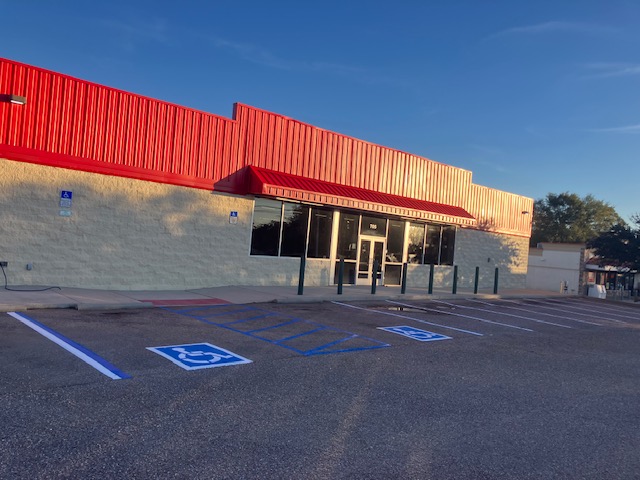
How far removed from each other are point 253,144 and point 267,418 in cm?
1249

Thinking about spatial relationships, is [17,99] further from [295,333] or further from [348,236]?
[348,236]

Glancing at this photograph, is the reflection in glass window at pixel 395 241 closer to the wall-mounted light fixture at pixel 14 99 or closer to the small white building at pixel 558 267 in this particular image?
the wall-mounted light fixture at pixel 14 99

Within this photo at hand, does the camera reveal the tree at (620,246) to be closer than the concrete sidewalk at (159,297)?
No

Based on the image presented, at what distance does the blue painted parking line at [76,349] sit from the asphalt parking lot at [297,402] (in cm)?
2

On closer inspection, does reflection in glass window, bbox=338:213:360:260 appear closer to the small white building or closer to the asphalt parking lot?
the asphalt parking lot

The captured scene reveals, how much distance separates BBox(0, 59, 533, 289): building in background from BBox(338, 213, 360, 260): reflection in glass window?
0.16ft

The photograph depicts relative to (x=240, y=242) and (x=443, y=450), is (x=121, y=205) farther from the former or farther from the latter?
(x=443, y=450)

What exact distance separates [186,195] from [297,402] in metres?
10.6

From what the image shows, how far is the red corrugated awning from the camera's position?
1552 cm

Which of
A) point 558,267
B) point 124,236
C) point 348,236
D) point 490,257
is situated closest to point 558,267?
point 558,267

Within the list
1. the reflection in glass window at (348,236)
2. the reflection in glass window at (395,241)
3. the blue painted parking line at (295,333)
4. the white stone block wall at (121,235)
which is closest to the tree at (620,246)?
the reflection in glass window at (395,241)

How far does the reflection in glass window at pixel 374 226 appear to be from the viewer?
1970 cm

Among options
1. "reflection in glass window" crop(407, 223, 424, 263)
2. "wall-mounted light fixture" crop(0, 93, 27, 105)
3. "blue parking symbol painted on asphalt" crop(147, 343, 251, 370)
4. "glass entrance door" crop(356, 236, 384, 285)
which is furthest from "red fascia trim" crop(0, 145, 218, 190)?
"reflection in glass window" crop(407, 223, 424, 263)

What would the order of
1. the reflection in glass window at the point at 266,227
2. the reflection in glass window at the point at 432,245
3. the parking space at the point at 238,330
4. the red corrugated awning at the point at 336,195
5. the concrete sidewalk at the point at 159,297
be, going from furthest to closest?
the reflection in glass window at the point at 432,245 → the reflection in glass window at the point at 266,227 → the red corrugated awning at the point at 336,195 → the concrete sidewalk at the point at 159,297 → the parking space at the point at 238,330
